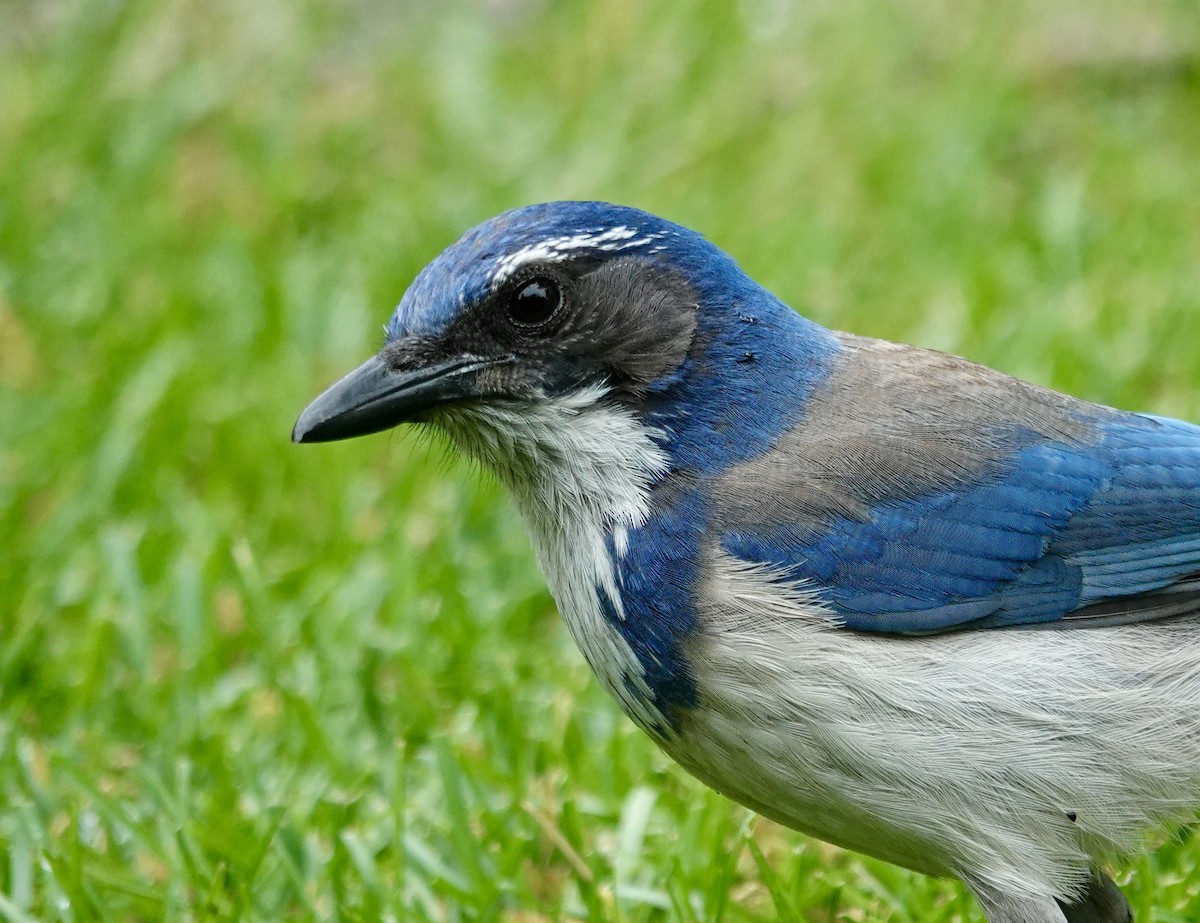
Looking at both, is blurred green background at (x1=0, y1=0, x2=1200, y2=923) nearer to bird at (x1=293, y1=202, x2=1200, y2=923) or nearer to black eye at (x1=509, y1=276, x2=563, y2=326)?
bird at (x1=293, y1=202, x2=1200, y2=923)

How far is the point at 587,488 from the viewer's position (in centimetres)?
399

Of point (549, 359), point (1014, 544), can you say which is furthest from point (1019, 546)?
point (549, 359)

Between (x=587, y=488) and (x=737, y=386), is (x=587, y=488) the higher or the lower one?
the lower one

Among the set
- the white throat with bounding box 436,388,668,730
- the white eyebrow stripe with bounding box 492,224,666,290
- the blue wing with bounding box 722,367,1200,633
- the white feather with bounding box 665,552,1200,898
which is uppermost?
the white eyebrow stripe with bounding box 492,224,666,290

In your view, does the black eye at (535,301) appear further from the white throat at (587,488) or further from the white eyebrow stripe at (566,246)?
the white throat at (587,488)

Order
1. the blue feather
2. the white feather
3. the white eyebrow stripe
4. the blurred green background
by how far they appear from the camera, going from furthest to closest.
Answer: the blurred green background
the white eyebrow stripe
the blue feather
the white feather

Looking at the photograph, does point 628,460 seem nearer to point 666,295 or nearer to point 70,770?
point 666,295

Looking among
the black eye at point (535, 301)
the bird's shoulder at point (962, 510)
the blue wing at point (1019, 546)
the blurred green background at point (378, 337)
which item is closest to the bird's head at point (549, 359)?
the black eye at point (535, 301)

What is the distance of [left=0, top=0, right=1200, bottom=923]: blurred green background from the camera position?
4.56 meters

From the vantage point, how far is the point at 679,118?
9195 mm

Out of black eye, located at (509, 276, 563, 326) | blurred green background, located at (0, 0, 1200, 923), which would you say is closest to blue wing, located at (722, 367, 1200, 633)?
black eye, located at (509, 276, 563, 326)

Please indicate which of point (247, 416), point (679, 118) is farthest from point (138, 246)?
point (679, 118)

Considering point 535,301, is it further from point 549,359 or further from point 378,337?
point 378,337

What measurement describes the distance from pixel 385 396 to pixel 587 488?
532mm
